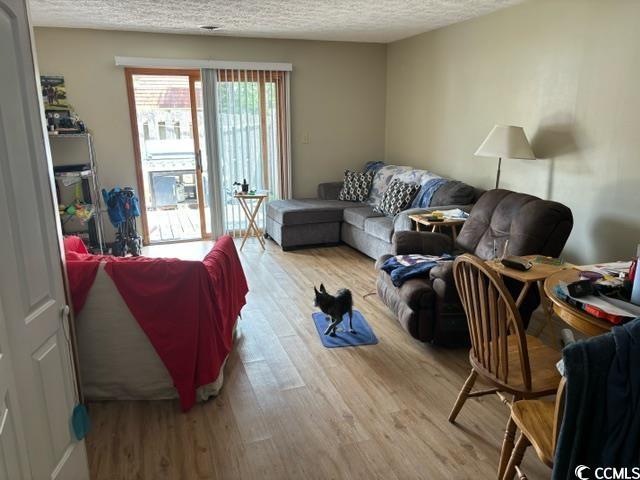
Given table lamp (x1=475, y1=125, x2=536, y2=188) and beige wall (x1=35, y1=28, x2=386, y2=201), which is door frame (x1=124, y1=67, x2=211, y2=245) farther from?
table lamp (x1=475, y1=125, x2=536, y2=188)

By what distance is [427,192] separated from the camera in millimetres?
4750

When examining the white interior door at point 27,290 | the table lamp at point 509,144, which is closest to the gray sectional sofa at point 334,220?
the table lamp at point 509,144

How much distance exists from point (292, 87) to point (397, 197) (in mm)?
Answer: 2097

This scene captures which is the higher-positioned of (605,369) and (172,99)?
(172,99)

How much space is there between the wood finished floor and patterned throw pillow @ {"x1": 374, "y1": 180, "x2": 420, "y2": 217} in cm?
186

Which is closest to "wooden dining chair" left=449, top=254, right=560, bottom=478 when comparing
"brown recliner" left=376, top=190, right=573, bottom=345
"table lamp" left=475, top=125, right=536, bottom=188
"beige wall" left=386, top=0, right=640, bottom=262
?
"brown recliner" left=376, top=190, right=573, bottom=345

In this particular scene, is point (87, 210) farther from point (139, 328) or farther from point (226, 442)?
point (226, 442)

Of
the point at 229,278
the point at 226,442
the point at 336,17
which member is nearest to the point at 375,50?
the point at 336,17

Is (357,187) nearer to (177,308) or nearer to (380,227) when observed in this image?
(380,227)

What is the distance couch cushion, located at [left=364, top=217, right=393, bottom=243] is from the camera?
455 centimetres

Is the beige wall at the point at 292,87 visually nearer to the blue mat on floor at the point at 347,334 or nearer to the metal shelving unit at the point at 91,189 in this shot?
the metal shelving unit at the point at 91,189

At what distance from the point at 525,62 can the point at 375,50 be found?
2.56 metres

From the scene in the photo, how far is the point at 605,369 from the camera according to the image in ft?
3.75

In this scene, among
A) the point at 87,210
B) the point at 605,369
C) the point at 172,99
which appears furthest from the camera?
the point at 172,99
